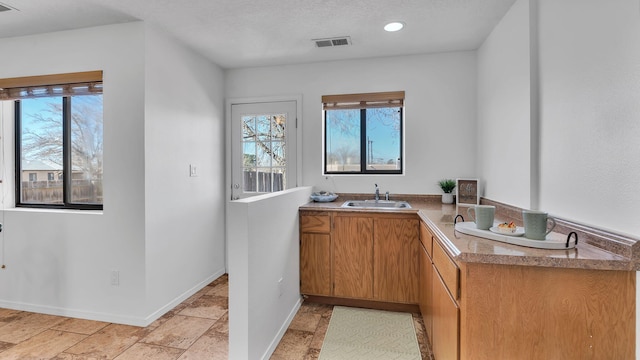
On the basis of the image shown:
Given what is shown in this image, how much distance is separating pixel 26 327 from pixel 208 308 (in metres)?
1.31

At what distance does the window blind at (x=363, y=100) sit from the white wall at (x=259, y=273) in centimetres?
127

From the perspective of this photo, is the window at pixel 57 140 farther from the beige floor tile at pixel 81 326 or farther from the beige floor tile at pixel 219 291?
the beige floor tile at pixel 219 291

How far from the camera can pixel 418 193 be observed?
297 cm

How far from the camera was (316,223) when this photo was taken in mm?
2533

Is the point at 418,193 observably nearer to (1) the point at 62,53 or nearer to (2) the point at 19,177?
(1) the point at 62,53

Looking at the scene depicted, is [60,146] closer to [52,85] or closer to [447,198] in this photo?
[52,85]

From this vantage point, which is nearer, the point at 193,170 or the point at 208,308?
the point at 208,308

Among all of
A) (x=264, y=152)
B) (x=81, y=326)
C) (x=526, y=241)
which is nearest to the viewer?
(x=526, y=241)

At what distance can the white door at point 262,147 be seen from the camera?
3.26 metres

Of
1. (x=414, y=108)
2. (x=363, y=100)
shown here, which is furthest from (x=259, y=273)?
(x=414, y=108)

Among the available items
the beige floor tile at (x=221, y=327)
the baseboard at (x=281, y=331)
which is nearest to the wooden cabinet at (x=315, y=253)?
the baseboard at (x=281, y=331)

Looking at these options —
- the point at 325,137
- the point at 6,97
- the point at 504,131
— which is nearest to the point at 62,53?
the point at 6,97

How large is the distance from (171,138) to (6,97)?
149 cm

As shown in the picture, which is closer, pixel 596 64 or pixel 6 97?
pixel 596 64
